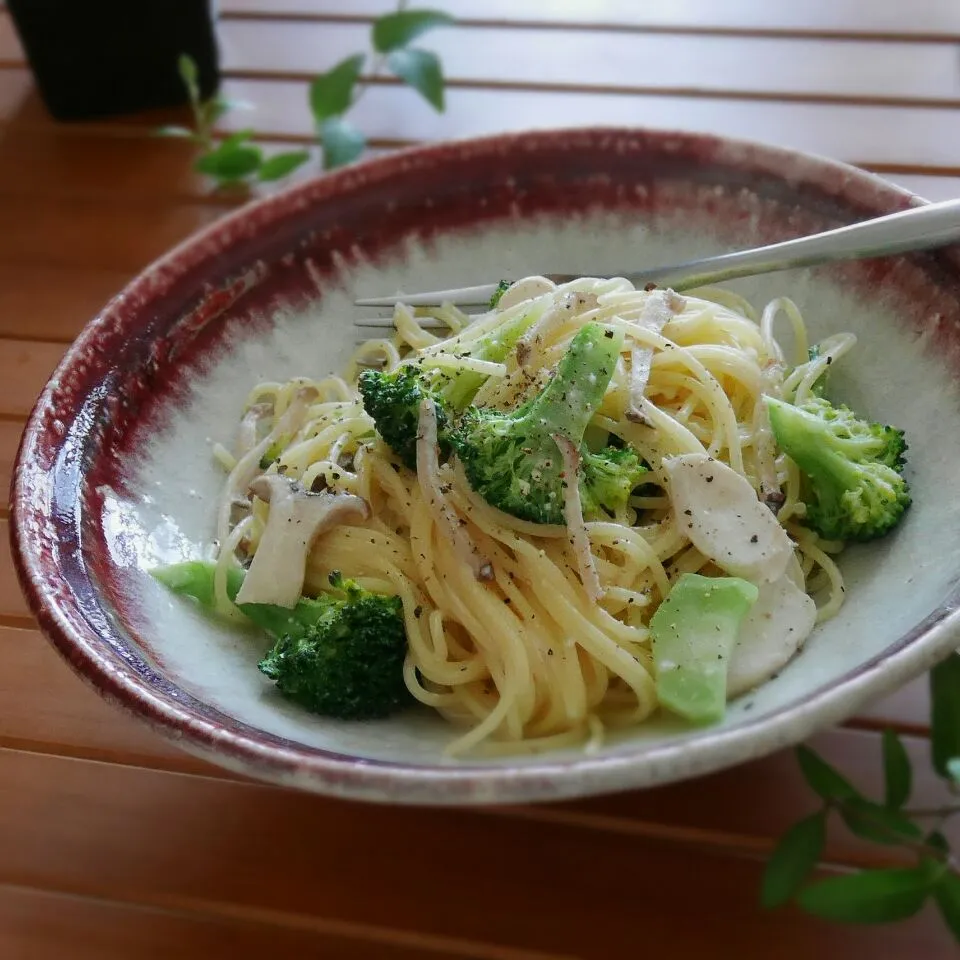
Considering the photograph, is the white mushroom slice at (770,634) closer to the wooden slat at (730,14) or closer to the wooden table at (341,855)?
the wooden table at (341,855)

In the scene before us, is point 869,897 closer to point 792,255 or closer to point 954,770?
point 954,770

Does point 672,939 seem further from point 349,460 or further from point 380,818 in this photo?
point 349,460

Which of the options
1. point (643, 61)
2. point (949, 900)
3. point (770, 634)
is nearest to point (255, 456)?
point (770, 634)

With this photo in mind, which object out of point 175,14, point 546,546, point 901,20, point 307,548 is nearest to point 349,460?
point 307,548

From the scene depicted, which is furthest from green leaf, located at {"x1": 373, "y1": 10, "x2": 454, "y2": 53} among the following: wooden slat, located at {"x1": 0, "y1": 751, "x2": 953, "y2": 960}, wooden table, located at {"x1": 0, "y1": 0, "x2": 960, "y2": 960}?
wooden slat, located at {"x1": 0, "y1": 751, "x2": 953, "y2": 960}

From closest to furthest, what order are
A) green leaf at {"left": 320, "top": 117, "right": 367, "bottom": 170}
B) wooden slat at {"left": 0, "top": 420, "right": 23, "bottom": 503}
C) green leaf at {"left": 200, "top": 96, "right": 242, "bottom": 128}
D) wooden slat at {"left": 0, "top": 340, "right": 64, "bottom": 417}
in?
1. wooden slat at {"left": 0, "top": 420, "right": 23, "bottom": 503}
2. wooden slat at {"left": 0, "top": 340, "right": 64, "bottom": 417}
3. green leaf at {"left": 320, "top": 117, "right": 367, "bottom": 170}
4. green leaf at {"left": 200, "top": 96, "right": 242, "bottom": 128}

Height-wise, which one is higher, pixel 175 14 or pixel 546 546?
pixel 175 14

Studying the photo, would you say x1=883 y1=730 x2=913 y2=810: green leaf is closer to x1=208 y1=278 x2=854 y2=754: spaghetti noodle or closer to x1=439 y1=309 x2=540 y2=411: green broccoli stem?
x1=208 y1=278 x2=854 y2=754: spaghetti noodle

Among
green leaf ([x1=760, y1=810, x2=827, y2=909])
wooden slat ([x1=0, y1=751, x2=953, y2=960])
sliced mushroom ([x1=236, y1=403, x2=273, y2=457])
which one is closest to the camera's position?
green leaf ([x1=760, y1=810, x2=827, y2=909])
